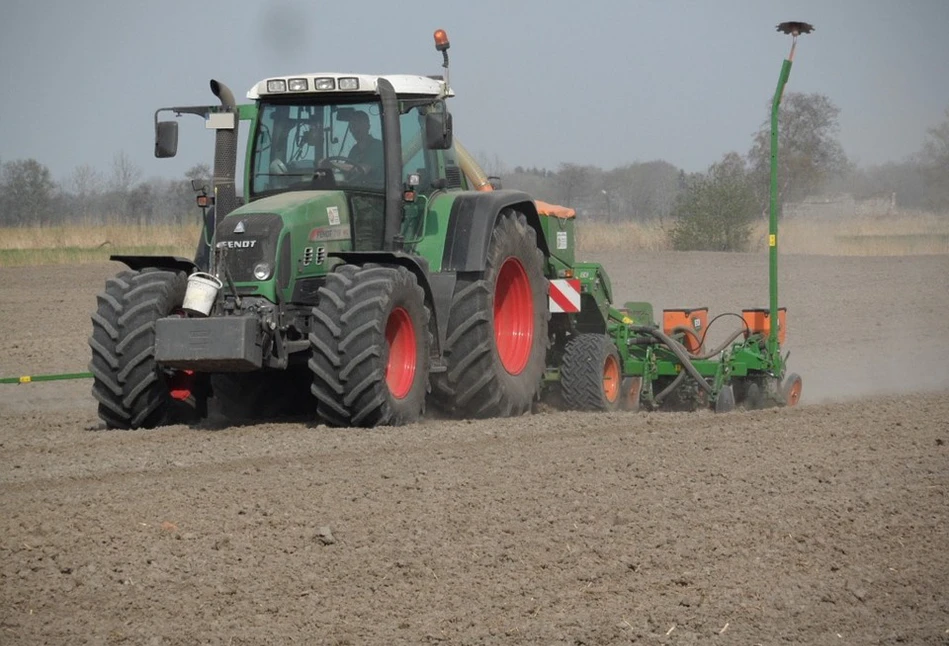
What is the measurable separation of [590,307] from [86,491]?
553 cm

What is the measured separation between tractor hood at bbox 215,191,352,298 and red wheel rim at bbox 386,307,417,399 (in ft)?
2.22

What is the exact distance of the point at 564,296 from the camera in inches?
427

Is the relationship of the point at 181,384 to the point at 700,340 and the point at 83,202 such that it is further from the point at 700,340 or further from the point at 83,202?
the point at 83,202

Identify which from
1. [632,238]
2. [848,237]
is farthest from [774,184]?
[632,238]

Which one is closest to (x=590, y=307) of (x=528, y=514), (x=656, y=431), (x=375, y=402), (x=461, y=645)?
(x=656, y=431)

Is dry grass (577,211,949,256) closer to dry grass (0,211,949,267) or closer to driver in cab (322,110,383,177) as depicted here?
dry grass (0,211,949,267)

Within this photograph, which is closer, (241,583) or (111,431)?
(241,583)

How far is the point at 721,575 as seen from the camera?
5.27 m

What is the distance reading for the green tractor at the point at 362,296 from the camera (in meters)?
8.34

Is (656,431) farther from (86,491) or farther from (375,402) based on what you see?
(86,491)

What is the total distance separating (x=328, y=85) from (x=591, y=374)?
10.2ft

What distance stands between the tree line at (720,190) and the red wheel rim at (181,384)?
4.88 ft

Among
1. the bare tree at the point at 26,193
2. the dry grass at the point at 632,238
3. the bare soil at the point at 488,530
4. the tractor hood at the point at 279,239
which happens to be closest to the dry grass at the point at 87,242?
the dry grass at the point at 632,238

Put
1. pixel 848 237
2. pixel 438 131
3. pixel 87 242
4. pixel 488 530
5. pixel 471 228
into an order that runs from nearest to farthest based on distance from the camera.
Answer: pixel 488 530 → pixel 438 131 → pixel 471 228 → pixel 848 237 → pixel 87 242
